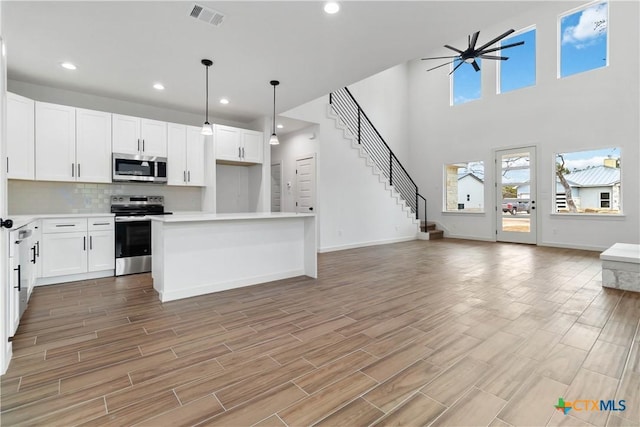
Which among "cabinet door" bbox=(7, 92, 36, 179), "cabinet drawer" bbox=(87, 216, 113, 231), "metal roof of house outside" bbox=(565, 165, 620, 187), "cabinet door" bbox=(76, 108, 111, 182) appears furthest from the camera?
"metal roof of house outside" bbox=(565, 165, 620, 187)

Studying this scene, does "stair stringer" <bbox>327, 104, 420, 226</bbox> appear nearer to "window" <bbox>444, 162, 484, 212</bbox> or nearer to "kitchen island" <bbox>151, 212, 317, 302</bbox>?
"window" <bbox>444, 162, 484, 212</bbox>

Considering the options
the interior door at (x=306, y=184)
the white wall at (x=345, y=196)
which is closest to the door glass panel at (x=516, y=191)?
the white wall at (x=345, y=196)

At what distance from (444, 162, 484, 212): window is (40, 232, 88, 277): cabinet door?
9.14 metres

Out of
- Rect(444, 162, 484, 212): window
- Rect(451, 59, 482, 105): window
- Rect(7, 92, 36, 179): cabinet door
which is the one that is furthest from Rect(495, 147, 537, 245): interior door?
Rect(7, 92, 36, 179): cabinet door

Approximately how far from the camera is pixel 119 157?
5.01 m

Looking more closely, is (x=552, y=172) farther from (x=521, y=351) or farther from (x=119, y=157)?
(x=119, y=157)

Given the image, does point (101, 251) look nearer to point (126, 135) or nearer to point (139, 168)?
point (139, 168)

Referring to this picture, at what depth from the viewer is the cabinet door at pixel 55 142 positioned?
4391mm

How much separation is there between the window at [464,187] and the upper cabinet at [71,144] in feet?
29.1

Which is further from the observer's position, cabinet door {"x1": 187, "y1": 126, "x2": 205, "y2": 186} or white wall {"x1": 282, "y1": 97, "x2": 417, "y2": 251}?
white wall {"x1": 282, "y1": 97, "x2": 417, "y2": 251}

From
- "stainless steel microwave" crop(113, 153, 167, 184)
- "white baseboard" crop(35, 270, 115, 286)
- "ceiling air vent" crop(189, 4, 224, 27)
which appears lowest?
"white baseboard" crop(35, 270, 115, 286)

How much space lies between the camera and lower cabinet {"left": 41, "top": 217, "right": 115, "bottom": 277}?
4.22 metres

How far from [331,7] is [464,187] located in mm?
7920

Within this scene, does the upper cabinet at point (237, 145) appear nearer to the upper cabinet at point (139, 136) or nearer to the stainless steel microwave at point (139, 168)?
the upper cabinet at point (139, 136)
